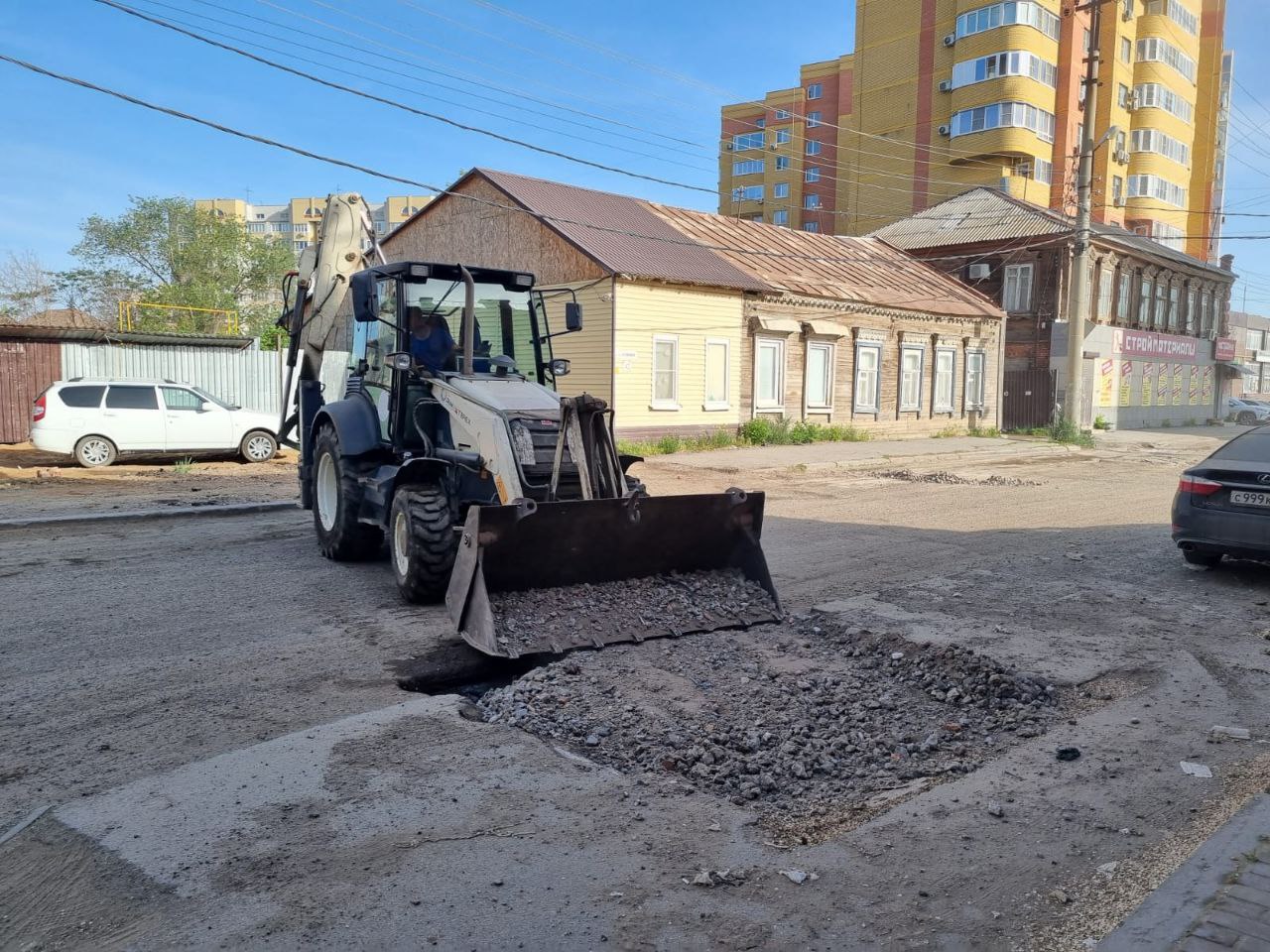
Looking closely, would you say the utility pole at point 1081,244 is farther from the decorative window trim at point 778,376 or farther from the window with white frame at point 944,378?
the decorative window trim at point 778,376

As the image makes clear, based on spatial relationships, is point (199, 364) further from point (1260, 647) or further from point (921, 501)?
point (1260, 647)

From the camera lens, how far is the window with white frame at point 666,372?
73.6 feet

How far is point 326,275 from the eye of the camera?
33.4 ft

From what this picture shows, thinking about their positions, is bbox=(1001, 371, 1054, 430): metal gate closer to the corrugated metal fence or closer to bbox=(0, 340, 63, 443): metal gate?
the corrugated metal fence

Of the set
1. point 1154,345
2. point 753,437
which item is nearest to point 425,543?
point 753,437

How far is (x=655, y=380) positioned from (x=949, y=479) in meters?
7.43

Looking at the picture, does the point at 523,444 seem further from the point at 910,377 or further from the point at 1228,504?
the point at 910,377

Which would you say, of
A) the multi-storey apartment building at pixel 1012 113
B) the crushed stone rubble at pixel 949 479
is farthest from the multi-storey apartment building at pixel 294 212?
the crushed stone rubble at pixel 949 479

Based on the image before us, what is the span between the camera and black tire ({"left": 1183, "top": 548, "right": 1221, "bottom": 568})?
354 inches

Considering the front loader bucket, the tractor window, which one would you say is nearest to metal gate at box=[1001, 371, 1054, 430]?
the tractor window

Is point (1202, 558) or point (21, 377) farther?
point (21, 377)

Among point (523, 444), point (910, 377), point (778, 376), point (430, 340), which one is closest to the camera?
point (523, 444)

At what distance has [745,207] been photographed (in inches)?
2844

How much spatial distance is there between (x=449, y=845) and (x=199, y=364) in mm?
19657
